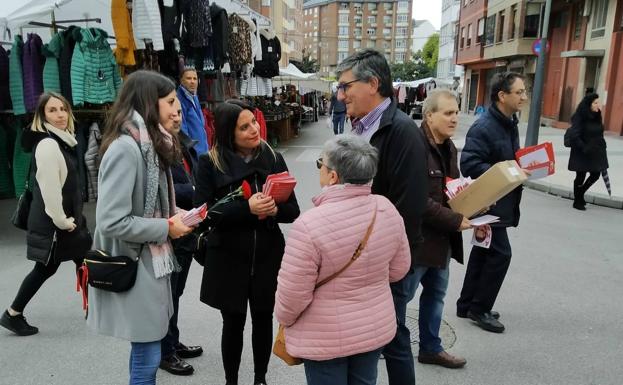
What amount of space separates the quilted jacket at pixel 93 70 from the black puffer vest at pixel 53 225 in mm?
2018

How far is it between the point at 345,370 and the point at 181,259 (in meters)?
1.47

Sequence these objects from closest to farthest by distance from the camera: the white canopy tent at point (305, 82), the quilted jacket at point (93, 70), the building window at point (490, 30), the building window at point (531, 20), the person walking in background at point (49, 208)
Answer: the person walking in background at point (49, 208) → the quilted jacket at point (93, 70) → the white canopy tent at point (305, 82) → the building window at point (531, 20) → the building window at point (490, 30)

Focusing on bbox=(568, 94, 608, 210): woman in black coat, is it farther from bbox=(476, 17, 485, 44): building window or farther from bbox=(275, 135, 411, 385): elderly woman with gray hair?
bbox=(476, 17, 485, 44): building window

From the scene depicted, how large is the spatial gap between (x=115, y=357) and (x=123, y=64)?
10.8 feet

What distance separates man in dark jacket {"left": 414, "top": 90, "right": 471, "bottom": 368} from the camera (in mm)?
2789

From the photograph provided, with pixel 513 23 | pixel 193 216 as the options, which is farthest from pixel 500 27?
pixel 193 216

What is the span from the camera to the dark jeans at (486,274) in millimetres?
3600

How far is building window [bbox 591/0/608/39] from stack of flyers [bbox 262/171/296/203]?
20449mm

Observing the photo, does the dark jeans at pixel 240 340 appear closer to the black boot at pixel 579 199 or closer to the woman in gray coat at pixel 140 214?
the woman in gray coat at pixel 140 214

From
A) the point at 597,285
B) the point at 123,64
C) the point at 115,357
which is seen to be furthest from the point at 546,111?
the point at 115,357

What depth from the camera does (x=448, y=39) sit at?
174ft

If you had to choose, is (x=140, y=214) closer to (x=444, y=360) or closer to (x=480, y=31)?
(x=444, y=360)

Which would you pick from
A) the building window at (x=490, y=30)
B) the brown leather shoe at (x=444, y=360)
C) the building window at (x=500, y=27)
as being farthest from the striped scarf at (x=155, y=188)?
the building window at (x=490, y=30)

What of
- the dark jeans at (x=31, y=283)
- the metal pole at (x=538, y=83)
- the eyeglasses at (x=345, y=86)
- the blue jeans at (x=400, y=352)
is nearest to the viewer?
the eyeglasses at (x=345, y=86)
